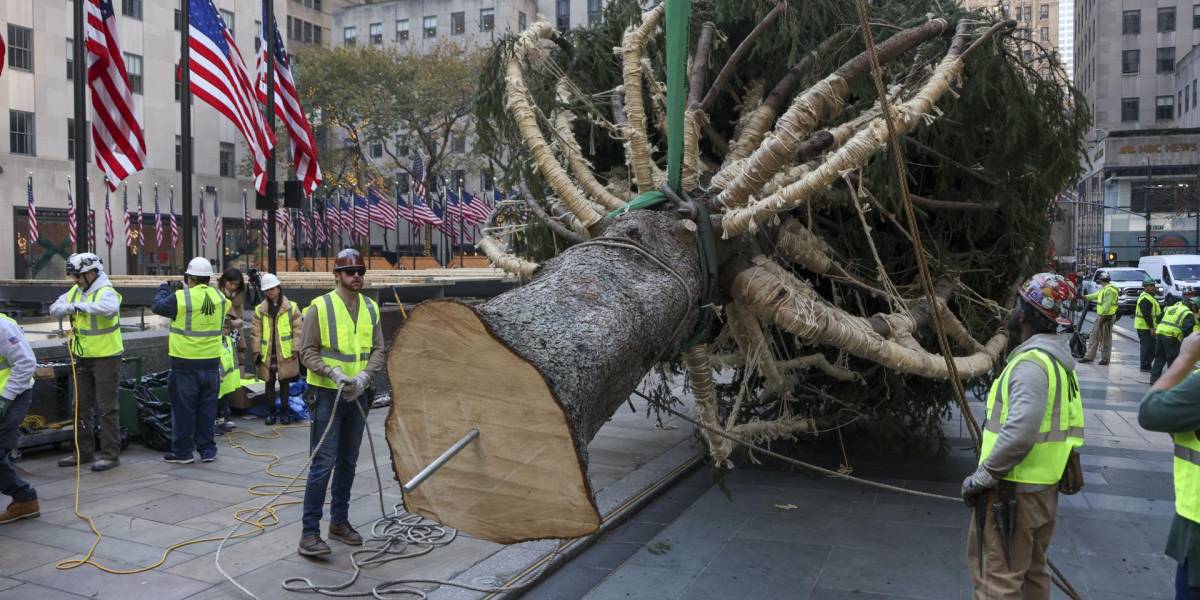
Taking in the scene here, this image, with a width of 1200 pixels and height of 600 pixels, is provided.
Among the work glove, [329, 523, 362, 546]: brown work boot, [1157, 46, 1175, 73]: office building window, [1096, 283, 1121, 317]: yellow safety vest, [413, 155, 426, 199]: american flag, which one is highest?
[1157, 46, 1175, 73]: office building window

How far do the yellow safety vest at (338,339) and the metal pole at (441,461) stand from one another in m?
2.94

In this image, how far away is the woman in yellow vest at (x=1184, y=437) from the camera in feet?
11.7

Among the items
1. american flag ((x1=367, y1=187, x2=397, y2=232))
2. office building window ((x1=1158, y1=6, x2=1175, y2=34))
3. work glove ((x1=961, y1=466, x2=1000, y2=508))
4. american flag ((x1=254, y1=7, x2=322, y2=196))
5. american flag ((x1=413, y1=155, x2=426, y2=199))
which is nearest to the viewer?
work glove ((x1=961, y1=466, x2=1000, y2=508))

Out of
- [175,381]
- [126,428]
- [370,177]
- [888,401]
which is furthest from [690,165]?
[370,177]

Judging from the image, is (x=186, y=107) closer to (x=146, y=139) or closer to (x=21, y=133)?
(x=21, y=133)

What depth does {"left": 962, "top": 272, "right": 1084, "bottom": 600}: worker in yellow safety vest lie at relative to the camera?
3.98m

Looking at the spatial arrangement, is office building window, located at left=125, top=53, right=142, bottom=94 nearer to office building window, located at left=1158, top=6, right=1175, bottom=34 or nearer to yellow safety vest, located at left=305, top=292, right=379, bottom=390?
yellow safety vest, located at left=305, top=292, right=379, bottom=390

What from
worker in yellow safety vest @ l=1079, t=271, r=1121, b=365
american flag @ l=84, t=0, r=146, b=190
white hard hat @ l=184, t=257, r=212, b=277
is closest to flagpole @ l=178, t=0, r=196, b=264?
american flag @ l=84, t=0, r=146, b=190

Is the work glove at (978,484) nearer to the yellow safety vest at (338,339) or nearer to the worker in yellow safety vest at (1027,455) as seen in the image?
the worker in yellow safety vest at (1027,455)

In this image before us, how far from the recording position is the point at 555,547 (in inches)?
241

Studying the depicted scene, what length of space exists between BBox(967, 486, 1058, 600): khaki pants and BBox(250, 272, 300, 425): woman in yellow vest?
8405mm

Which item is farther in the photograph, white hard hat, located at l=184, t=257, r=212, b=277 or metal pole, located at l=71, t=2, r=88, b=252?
metal pole, located at l=71, t=2, r=88, b=252

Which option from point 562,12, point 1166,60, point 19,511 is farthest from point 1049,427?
point 1166,60

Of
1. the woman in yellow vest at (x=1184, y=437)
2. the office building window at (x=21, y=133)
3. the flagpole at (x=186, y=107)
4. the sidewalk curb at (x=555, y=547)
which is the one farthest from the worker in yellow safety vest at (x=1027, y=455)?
the office building window at (x=21, y=133)
